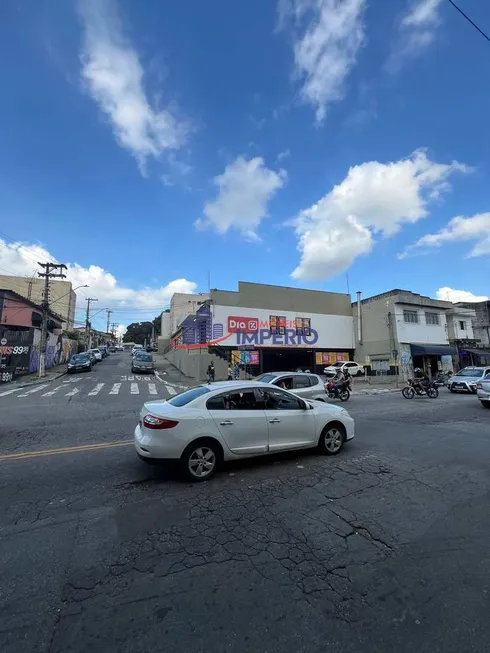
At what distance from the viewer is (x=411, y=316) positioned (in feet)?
111

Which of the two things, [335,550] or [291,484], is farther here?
[291,484]

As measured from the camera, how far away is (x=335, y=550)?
3.32m

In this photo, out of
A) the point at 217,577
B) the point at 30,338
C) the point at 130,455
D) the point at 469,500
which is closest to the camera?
the point at 217,577

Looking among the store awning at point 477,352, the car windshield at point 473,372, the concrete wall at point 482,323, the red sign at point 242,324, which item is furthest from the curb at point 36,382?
the concrete wall at point 482,323

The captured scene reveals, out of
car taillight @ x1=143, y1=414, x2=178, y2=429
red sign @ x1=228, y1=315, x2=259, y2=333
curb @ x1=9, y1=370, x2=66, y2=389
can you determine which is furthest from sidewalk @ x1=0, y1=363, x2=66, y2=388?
car taillight @ x1=143, y1=414, x2=178, y2=429

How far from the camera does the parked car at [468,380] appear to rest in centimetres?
1988

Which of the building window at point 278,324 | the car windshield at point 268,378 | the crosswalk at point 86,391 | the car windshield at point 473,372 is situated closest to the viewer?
the car windshield at point 268,378

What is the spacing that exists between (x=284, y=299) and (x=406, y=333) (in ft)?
41.0

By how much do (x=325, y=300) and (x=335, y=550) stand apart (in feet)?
112

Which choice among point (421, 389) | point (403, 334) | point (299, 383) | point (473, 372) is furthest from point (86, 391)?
point (403, 334)

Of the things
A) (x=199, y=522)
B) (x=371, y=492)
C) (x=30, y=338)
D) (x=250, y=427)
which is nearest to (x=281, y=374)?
(x=250, y=427)

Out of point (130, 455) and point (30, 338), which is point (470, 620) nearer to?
point (130, 455)

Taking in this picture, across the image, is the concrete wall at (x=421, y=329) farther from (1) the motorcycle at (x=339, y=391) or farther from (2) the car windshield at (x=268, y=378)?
(2) the car windshield at (x=268, y=378)

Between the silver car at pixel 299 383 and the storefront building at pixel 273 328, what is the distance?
1830cm
